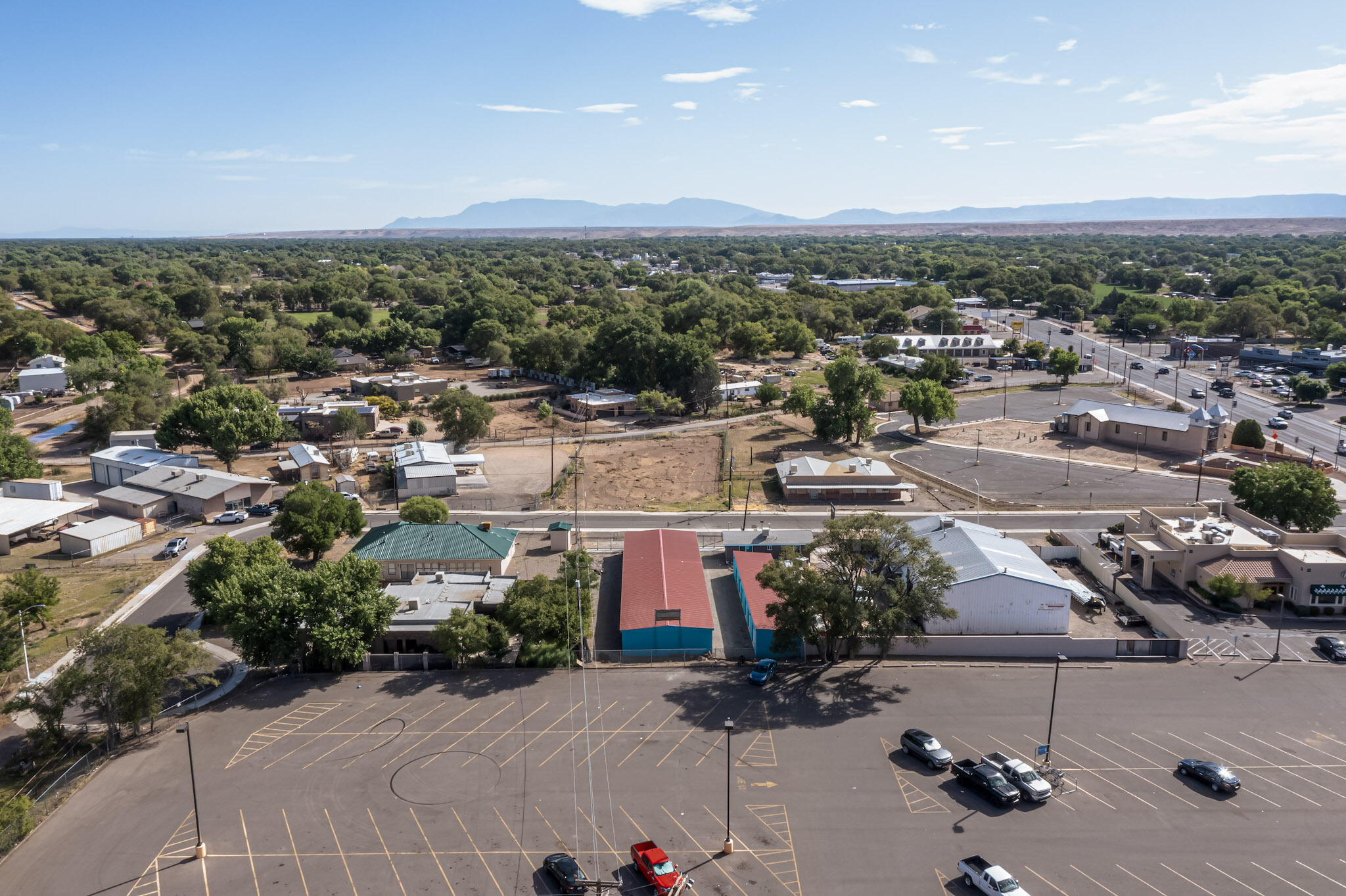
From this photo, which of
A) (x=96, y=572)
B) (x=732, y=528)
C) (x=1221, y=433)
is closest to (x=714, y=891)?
(x=732, y=528)

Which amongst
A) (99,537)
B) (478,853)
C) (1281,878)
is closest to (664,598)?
(478,853)

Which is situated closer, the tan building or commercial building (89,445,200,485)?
the tan building

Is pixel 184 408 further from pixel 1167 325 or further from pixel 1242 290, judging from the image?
pixel 1242 290

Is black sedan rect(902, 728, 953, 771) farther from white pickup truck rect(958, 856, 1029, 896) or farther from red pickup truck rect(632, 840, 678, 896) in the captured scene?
red pickup truck rect(632, 840, 678, 896)

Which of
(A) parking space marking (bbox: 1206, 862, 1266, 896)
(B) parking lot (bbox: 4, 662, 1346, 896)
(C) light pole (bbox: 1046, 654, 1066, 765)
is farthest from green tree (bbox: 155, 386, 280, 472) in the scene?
(A) parking space marking (bbox: 1206, 862, 1266, 896)

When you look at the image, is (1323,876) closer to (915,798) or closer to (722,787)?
(915,798)

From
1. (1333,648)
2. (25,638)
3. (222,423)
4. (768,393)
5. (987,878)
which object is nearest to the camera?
(987,878)
